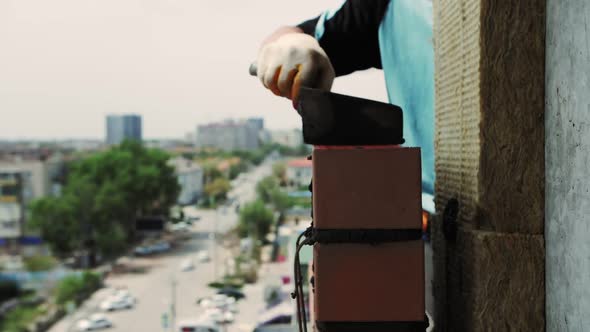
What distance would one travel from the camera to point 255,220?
12.1 metres

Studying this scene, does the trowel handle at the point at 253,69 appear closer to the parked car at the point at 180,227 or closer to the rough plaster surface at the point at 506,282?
the rough plaster surface at the point at 506,282

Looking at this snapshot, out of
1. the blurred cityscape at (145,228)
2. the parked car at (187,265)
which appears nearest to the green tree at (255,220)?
the blurred cityscape at (145,228)

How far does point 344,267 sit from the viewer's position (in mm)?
461

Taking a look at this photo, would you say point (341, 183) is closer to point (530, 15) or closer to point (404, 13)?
point (530, 15)

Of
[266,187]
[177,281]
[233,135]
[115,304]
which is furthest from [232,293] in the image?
[233,135]

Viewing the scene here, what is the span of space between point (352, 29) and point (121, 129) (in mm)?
13882

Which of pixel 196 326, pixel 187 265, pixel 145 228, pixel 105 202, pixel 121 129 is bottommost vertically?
pixel 196 326

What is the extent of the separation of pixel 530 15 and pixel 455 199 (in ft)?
0.50

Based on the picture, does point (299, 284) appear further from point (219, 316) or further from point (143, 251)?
point (143, 251)

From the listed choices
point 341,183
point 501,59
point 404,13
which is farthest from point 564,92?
point 404,13

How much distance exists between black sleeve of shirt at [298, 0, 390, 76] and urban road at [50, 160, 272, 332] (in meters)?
8.75

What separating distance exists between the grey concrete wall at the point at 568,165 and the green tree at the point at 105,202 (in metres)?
12.0

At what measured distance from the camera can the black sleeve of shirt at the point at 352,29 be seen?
0.88 m

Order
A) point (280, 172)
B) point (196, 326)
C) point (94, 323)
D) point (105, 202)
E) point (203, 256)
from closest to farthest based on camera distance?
1. point (196, 326)
2. point (94, 323)
3. point (105, 202)
4. point (280, 172)
5. point (203, 256)
